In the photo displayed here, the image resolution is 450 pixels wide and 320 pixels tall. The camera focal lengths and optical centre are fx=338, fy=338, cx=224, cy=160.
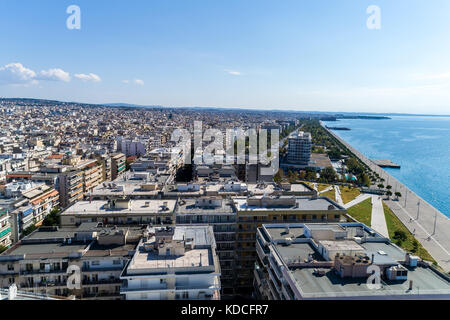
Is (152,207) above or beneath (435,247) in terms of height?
above

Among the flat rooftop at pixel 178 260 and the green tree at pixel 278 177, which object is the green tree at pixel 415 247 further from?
the flat rooftop at pixel 178 260

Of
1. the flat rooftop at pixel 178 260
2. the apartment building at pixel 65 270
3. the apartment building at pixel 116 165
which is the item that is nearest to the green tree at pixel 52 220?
the apartment building at pixel 65 270

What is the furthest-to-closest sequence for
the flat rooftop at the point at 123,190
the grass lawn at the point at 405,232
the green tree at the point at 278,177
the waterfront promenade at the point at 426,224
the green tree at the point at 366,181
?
the green tree at the point at 366,181
the green tree at the point at 278,177
the waterfront promenade at the point at 426,224
the grass lawn at the point at 405,232
the flat rooftop at the point at 123,190

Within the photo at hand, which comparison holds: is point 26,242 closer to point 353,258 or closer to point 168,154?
point 353,258

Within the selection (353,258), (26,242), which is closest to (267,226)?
(353,258)

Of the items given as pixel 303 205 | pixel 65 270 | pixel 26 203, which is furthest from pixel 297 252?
pixel 26 203

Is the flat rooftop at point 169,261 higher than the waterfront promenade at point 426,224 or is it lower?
higher

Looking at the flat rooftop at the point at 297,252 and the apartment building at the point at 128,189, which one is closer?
the flat rooftop at the point at 297,252

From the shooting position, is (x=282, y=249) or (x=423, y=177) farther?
(x=423, y=177)
